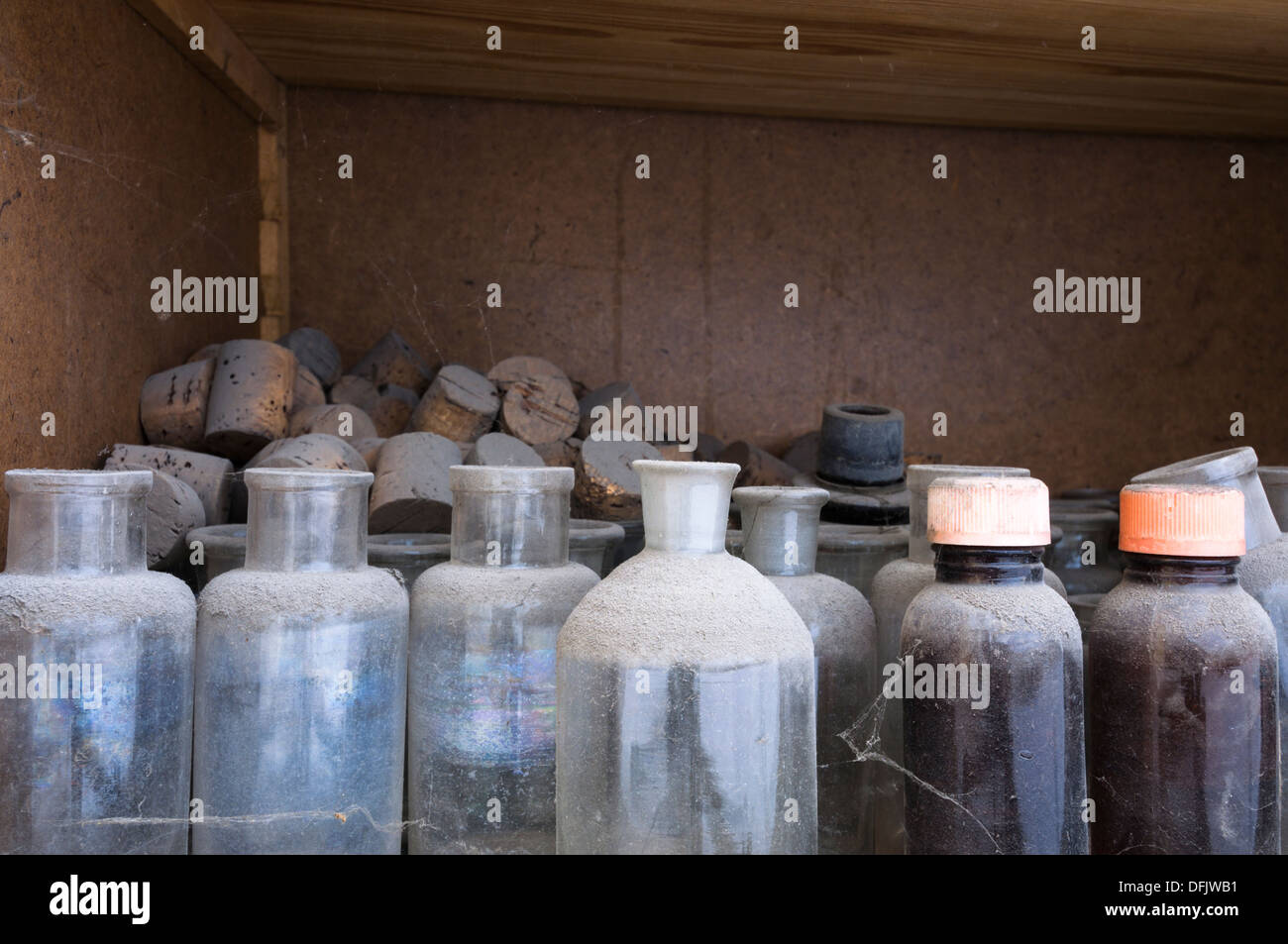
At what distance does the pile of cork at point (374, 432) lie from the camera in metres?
2.27

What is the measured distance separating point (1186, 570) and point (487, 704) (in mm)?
901

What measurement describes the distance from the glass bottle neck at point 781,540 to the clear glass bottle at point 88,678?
2.53ft

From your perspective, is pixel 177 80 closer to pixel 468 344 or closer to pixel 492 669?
pixel 468 344

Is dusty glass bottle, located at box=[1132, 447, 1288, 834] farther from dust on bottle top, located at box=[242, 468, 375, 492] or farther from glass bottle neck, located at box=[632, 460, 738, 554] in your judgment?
dust on bottle top, located at box=[242, 468, 375, 492]

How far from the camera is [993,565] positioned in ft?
4.36

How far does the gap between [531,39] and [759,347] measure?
4.31ft

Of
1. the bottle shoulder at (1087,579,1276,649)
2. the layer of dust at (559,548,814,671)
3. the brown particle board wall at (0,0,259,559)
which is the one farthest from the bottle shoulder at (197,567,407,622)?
the bottle shoulder at (1087,579,1276,649)

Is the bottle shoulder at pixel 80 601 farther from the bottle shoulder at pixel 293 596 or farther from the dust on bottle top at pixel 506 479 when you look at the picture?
the dust on bottle top at pixel 506 479

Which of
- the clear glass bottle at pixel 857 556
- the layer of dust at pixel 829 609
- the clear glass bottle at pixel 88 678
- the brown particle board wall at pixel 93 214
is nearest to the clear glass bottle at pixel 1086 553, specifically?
the clear glass bottle at pixel 857 556

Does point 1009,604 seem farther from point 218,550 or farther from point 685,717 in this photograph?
point 218,550

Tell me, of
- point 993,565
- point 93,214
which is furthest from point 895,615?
point 93,214

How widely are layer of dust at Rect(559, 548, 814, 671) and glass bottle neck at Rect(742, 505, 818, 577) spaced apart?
26 cm

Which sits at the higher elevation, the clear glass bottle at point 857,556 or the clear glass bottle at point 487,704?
the clear glass bottle at point 857,556

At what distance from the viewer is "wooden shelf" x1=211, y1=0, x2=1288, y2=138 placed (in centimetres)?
272
